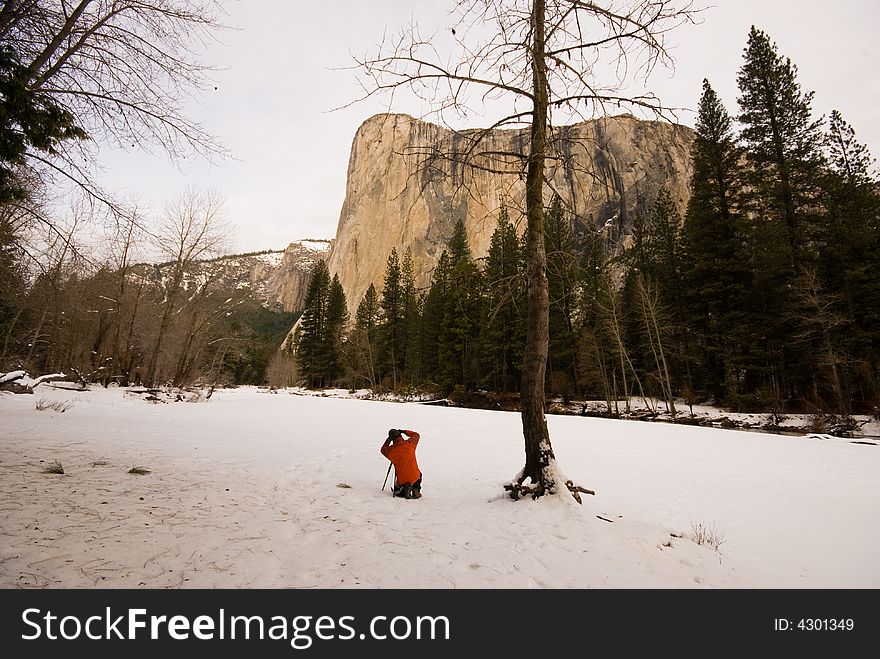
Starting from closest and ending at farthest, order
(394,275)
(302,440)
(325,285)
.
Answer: (302,440) < (394,275) < (325,285)

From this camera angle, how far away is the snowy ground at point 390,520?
258 centimetres

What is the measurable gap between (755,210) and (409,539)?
84.6ft

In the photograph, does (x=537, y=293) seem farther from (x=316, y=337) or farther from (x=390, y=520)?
(x=316, y=337)

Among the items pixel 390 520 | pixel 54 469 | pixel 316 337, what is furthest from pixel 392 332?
pixel 390 520

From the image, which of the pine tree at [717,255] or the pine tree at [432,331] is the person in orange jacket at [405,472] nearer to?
the pine tree at [717,255]

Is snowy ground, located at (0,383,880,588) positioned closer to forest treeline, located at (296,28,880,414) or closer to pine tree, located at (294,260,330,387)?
forest treeline, located at (296,28,880,414)

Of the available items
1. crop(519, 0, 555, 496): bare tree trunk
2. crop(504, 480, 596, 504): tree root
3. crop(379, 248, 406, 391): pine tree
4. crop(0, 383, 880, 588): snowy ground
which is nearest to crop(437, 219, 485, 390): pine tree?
crop(379, 248, 406, 391): pine tree

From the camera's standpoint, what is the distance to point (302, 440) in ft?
28.9

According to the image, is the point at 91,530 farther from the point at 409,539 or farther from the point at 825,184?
the point at 825,184

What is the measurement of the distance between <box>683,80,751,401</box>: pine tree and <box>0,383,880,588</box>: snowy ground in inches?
609

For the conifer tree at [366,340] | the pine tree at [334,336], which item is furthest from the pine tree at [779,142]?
the pine tree at [334,336]

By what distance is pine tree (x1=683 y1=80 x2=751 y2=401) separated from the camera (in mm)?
21359

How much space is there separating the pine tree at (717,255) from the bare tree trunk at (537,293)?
817 inches
